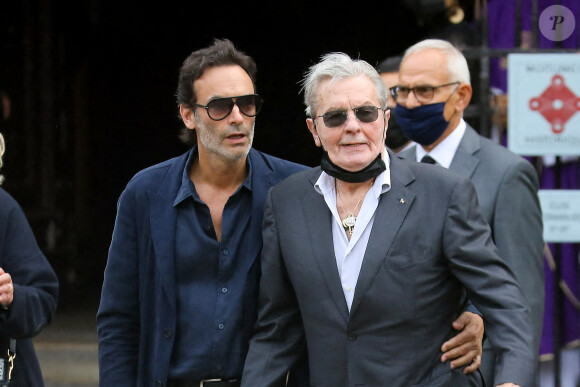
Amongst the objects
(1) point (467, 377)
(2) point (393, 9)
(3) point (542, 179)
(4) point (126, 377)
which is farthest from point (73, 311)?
(1) point (467, 377)

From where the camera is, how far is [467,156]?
3902 mm

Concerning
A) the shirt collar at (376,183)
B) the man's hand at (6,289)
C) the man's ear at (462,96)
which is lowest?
the man's hand at (6,289)

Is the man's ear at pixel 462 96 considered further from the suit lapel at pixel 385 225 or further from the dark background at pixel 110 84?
the dark background at pixel 110 84

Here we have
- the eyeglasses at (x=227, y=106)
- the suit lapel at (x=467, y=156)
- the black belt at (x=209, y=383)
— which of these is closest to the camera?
the black belt at (x=209, y=383)

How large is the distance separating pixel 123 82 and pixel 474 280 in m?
10.3

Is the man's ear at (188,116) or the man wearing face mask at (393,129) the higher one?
the man's ear at (188,116)

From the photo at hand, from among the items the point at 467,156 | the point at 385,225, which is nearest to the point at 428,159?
the point at 467,156

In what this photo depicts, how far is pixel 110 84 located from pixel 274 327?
9850 millimetres

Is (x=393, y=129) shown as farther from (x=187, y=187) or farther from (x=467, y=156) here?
(x=187, y=187)

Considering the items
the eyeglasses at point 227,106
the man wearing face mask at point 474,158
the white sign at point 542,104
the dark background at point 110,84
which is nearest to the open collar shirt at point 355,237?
the eyeglasses at point 227,106

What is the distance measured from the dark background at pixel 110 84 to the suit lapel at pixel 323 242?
24.4 feet

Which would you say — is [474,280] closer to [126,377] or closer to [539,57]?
[126,377]

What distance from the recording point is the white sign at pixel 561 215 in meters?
5.25

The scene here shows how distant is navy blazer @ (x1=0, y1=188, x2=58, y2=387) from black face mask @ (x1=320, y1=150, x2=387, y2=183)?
1.29 metres
